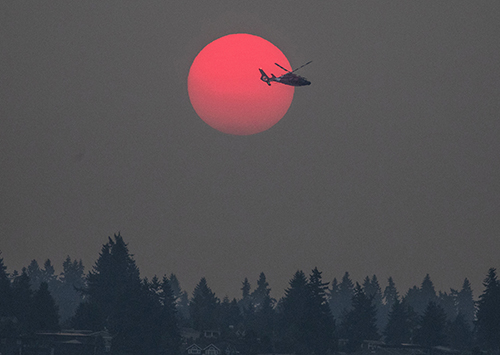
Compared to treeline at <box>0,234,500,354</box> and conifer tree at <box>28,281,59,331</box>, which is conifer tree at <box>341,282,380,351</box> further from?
conifer tree at <box>28,281,59,331</box>

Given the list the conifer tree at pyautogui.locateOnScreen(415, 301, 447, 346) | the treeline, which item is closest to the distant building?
the treeline

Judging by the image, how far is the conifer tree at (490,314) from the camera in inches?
6747

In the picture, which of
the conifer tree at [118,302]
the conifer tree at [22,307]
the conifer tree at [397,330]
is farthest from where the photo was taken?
the conifer tree at [397,330]

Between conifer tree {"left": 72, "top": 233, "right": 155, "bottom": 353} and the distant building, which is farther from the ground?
conifer tree {"left": 72, "top": 233, "right": 155, "bottom": 353}

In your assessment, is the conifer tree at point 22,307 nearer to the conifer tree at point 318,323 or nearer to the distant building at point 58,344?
the distant building at point 58,344

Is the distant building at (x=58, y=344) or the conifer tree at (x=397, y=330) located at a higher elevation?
the conifer tree at (x=397, y=330)

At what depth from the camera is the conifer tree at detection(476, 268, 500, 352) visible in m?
171

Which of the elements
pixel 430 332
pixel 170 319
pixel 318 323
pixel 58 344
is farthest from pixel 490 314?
pixel 58 344

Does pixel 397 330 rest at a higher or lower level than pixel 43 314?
lower

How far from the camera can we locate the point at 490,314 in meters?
174

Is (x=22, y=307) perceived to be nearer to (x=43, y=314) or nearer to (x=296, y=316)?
(x=43, y=314)

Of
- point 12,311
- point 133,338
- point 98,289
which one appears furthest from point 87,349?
point 98,289

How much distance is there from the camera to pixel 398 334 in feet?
642

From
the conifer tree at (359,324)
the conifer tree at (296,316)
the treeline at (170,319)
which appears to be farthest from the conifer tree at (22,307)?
the conifer tree at (359,324)
